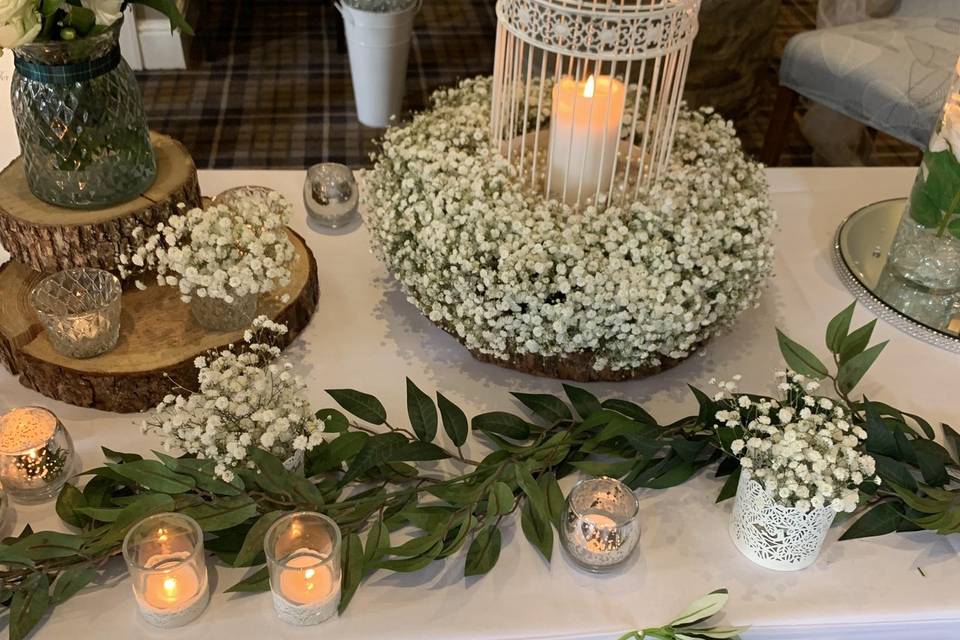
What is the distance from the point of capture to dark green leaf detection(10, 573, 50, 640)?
2.62 feet

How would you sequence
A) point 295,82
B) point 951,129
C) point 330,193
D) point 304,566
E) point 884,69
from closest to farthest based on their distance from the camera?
point 304,566 < point 951,129 < point 330,193 < point 884,69 < point 295,82

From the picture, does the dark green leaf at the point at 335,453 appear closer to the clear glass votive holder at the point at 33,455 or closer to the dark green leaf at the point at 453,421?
the dark green leaf at the point at 453,421

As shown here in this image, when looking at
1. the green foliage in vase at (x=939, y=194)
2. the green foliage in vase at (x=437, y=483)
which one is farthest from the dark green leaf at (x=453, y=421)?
the green foliage in vase at (x=939, y=194)

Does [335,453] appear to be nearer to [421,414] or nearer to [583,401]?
[421,414]

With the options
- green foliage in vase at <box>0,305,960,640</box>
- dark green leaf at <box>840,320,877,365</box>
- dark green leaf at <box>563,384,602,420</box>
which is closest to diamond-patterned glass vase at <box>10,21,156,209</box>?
green foliage in vase at <box>0,305,960,640</box>

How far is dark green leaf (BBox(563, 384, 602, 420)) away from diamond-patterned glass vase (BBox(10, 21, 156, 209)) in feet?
1.95

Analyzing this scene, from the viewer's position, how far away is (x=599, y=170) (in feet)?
3.63

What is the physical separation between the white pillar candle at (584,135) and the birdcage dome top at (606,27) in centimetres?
5

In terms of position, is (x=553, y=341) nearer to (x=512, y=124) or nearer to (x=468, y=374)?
(x=468, y=374)

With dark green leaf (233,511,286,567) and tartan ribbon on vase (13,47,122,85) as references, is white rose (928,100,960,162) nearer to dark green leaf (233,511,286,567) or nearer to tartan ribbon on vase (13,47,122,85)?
dark green leaf (233,511,286,567)

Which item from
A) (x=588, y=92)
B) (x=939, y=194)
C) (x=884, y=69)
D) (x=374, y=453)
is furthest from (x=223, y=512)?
(x=884, y=69)

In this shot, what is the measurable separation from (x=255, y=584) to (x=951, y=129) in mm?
976

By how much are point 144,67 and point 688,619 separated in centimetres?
294

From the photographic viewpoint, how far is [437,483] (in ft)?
3.16
